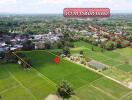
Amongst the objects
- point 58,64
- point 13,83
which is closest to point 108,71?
point 58,64

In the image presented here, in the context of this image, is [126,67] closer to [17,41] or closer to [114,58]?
[114,58]

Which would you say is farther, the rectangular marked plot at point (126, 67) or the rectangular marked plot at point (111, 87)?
the rectangular marked plot at point (126, 67)

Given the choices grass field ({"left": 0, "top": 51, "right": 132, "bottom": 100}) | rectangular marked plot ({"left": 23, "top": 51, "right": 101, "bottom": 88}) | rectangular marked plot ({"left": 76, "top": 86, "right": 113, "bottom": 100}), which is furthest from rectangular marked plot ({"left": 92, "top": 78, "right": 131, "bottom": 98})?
rectangular marked plot ({"left": 23, "top": 51, "right": 101, "bottom": 88})

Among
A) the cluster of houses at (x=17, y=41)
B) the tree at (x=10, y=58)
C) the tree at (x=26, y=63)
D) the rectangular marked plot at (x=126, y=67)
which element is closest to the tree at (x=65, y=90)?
the tree at (x=26, y=63)

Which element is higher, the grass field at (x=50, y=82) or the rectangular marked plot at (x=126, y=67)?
the grass field at (x=50, y=82)

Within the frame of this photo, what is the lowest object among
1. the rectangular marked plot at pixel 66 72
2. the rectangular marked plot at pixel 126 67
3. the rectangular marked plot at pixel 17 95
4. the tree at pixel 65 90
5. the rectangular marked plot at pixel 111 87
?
the rectangular marked plot at pixel 126 67

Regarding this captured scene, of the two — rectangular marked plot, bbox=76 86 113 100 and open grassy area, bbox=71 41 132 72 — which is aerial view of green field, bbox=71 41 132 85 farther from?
rectangular marked plot, bbox=76 86 113 100

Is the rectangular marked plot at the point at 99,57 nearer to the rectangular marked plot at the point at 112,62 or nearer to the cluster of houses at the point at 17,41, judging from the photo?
the rectangular marked plot at the point at 112,62

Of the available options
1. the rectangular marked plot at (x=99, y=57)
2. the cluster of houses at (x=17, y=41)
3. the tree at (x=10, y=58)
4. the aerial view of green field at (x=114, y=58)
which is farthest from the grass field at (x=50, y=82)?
the cluster of houses at (x=17, y=41)

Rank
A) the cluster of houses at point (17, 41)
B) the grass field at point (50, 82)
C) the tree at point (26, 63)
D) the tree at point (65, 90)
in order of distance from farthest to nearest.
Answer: the cluster of houses at point (17, 41), the tree at point (26, 63), the grass field at point (50, 82), the tree at point (65, 90)

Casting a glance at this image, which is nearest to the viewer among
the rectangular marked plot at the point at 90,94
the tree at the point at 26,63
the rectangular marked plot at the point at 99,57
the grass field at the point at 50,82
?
the rectangular marked plot at the point at 90,94
